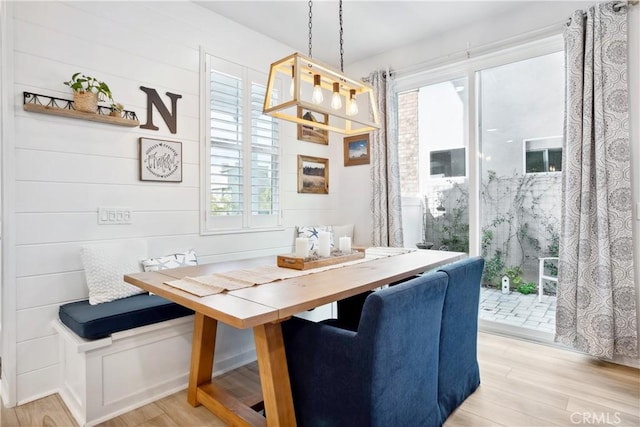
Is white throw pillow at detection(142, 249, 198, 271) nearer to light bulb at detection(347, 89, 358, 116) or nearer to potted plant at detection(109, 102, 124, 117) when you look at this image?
potted plant at detection(109, 102, 124, 117)

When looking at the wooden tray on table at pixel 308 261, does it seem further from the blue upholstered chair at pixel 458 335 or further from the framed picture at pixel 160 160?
the framed picture at pixel 160 160

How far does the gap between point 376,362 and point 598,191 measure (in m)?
2.24

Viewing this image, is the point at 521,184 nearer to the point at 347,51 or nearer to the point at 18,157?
the point at 347,51

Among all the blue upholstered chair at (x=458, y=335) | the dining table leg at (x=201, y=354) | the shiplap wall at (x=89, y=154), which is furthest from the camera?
the shiplap wall at (x=89, y=154)

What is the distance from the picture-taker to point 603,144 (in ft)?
8.31

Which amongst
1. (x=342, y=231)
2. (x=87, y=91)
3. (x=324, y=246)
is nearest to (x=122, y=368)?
(x=324, y=246)

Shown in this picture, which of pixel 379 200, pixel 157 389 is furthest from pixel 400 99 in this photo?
pixel 157 389

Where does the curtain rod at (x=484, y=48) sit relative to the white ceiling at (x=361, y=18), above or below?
below

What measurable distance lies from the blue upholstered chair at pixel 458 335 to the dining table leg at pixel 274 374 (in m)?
0.84

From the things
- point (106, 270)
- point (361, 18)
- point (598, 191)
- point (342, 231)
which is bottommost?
point (106, 270)

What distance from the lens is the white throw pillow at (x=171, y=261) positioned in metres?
2.49

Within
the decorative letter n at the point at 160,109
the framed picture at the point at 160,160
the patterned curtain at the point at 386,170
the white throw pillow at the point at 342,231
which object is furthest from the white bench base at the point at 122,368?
the patterned curtain at the point at 386,170

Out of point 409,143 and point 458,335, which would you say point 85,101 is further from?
point 409,143

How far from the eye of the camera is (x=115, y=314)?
2.01m
